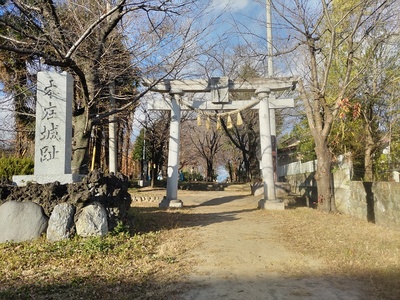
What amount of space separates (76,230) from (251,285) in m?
3.40

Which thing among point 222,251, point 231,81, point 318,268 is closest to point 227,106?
point 231,81

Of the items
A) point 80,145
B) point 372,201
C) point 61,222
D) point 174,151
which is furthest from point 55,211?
point 372,201

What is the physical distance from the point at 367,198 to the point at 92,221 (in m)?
Answer: 7.77

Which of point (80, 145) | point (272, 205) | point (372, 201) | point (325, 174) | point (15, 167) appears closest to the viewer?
point (372, 201)

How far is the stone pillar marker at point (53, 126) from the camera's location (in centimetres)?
738

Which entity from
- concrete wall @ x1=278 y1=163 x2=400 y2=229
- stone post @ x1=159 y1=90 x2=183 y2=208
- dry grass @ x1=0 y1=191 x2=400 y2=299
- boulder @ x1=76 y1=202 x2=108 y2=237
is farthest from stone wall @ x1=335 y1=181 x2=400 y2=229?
boulder @ x1=76 y1=202 x2=108 y2=237

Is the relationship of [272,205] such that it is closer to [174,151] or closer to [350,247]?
[174,151]

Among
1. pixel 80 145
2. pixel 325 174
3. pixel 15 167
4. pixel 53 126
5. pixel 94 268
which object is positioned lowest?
pixel 94 268

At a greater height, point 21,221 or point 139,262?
point 21,221

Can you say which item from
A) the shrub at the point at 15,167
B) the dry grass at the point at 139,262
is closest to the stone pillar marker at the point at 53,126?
the dry grass at the point at 139,262

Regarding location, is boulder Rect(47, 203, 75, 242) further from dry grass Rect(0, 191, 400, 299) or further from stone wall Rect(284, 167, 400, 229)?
stone wall Rect(284, 167, 400, 229)

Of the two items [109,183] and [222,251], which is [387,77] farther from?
[109,183]

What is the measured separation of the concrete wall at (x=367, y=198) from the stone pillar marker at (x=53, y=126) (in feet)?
24.9

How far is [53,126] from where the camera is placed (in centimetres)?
755
